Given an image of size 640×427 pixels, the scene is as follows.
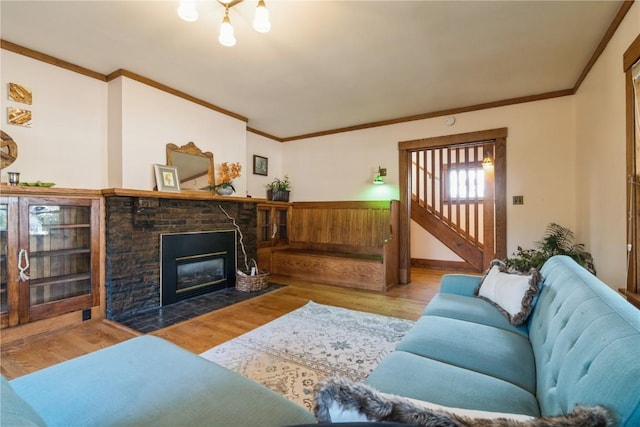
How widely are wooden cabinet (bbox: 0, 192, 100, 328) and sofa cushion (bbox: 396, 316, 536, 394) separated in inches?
123

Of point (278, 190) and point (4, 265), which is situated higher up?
point (278, 190)

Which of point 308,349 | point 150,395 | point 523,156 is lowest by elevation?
point 308,349

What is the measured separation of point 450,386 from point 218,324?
94.6 inches

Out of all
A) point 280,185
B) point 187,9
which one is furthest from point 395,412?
point 280,185

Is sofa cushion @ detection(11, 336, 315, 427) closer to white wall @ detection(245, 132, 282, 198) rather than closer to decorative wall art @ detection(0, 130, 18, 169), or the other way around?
decorative wall art @ detection(0, 130, 18, 169)

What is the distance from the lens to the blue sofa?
71 cm

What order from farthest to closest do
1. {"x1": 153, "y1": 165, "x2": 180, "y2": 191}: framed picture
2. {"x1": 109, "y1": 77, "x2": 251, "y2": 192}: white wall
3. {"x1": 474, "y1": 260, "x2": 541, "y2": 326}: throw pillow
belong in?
{"x1": 153, "y1": 165, "x2": 180, "y2": 191}: framed picture, {"x1": 109, "y1": 77, "x2": 251, "y2": 192}: white wall, {"x1": 474, "y1": 260, "x2": 541, "y2": 326}: throw pillow

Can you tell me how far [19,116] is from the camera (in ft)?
8.75

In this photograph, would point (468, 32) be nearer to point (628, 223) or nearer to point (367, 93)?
point (367, 93)

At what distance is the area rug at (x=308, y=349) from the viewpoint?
199 cm

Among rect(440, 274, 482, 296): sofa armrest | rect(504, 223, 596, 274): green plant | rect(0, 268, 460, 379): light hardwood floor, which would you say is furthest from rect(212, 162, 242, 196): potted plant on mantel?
rect(504, 223, 596, 274): green plant

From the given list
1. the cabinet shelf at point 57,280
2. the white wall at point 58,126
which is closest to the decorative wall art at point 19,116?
the white wall at point 58,126

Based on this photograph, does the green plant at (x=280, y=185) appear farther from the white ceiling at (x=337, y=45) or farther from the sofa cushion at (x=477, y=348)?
the sofa cushion at (x=477, y=348)

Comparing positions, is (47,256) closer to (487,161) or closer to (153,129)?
(153,129)
